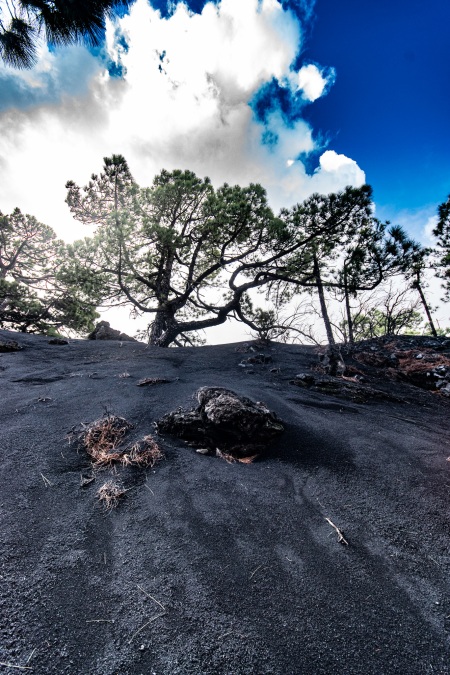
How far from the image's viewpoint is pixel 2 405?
10.9 feet

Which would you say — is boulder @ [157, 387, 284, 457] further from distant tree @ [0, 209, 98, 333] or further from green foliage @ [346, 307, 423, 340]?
green foliage @ [346, 307, 423, 340]

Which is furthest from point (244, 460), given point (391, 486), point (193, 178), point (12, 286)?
point (12, 286)

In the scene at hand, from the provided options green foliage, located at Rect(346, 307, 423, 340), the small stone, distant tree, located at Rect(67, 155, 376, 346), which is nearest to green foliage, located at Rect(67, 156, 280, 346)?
distant tree, located at Rect(67, 155, 376, 346)

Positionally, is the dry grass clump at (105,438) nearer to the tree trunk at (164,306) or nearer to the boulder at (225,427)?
the boulder at (225,427)

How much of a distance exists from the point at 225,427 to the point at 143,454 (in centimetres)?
84

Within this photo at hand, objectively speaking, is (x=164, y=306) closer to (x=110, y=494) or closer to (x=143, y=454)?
(x=143, y=454)

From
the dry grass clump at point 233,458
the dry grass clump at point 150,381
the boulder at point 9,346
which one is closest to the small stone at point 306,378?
the dry grass clump at point 150,381

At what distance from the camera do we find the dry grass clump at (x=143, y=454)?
235 centimetres

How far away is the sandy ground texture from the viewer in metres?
1.17

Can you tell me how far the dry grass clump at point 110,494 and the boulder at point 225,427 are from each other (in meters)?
0.84

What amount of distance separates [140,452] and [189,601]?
1288 mm

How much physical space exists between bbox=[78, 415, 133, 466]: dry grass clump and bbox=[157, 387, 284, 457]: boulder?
408 millimetres

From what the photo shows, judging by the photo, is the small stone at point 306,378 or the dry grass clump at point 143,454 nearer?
the dry grass clump at point 143,454

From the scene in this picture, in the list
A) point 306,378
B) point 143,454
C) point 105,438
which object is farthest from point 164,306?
point 143,454
